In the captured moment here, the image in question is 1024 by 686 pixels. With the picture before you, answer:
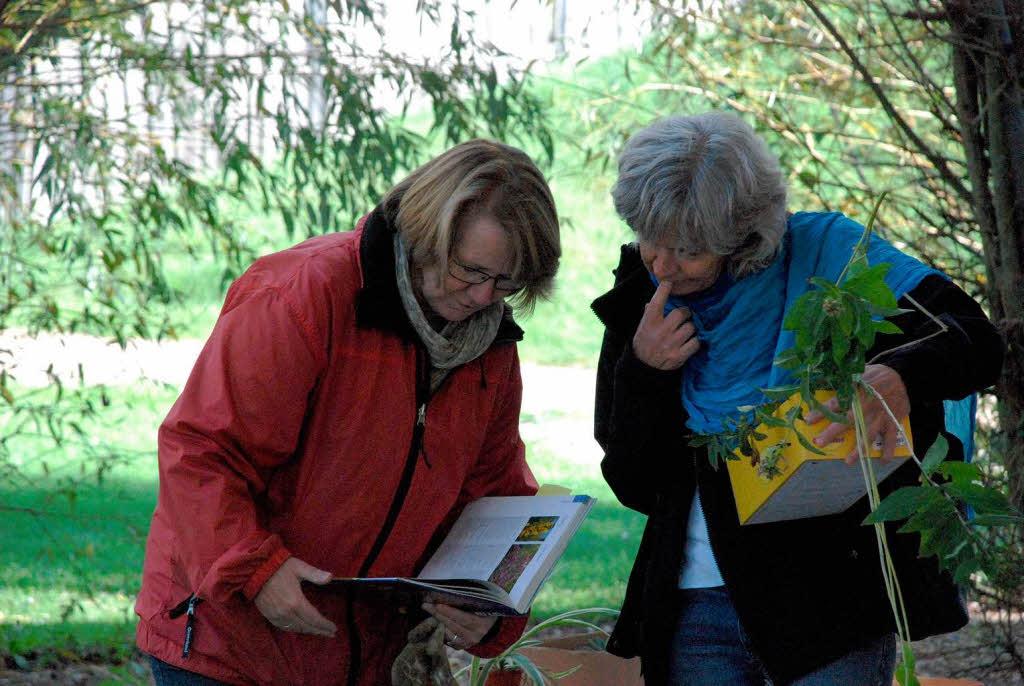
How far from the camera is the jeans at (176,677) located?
1.76 meters

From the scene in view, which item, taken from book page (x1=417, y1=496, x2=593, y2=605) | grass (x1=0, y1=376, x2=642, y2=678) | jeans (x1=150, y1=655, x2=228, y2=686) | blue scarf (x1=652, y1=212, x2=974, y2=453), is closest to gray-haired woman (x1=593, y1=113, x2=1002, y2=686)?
blue scarf (x1=652, y1=212, x2=974, y2=453)

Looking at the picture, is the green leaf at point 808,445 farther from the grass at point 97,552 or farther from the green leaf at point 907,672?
the grass at point 97,552

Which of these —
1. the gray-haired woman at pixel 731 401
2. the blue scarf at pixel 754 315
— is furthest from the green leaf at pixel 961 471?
the blue scarf at pixel 754 315

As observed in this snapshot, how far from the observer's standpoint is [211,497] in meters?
1.69

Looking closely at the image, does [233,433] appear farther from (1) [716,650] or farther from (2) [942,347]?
(2) [942,347]

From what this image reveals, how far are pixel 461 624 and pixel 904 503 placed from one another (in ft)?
2.95

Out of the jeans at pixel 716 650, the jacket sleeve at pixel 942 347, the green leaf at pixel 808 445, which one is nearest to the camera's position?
the green leaf at pixel 808 445

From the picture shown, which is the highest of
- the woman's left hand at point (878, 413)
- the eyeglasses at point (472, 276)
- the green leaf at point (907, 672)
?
the eyeglasses at point (472, 276)

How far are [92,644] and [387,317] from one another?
3383 millimetres

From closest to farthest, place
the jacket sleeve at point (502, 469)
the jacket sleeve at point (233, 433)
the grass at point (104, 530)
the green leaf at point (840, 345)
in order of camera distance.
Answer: the green leaf at point (840, 345) → the jacket sleeve at point (233, 433) → the jacket sleeve at point (502, 469) → the grass at point (104, 530)

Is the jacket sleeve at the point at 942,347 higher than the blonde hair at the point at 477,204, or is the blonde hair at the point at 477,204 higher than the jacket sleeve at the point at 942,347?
the blonde hair at the point at 477,204

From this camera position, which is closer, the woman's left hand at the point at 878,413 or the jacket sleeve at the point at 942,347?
the woman's left hand at the point at 878,413

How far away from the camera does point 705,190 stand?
1703mm

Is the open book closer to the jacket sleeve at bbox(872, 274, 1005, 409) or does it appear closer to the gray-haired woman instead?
the gray-haired woman
